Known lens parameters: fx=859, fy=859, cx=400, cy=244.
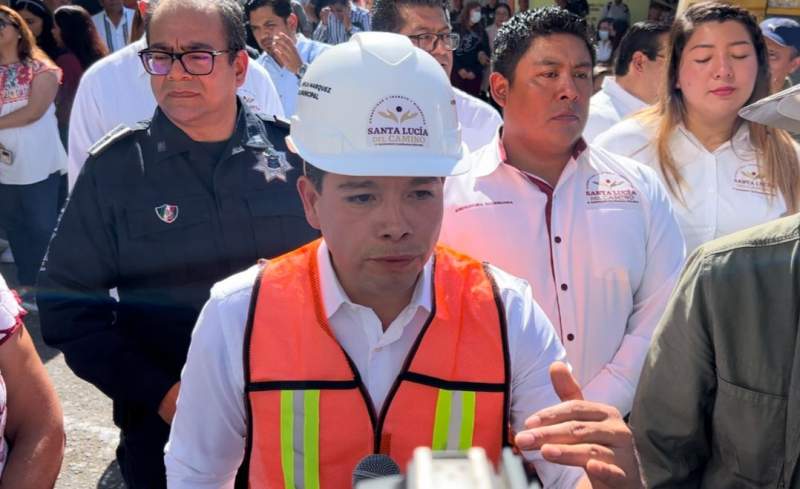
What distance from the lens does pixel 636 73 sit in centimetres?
512

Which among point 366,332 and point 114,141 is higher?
point 114,141

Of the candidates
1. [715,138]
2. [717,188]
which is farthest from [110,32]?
[717,188]

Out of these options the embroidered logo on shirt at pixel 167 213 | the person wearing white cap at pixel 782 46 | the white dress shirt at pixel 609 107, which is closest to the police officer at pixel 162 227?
the embroidered logo on shirt at pixel 167 213

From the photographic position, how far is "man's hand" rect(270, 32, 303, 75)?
553 centimetres

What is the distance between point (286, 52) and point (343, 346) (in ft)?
13.2

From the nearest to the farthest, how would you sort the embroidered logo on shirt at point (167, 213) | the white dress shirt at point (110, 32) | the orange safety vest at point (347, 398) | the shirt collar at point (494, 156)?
the orange safety vest at point (347, 398) < the embroidered logo on shirt at point (167, 213) < the shirt collar at point (494, 156) < the white dress shirt at point (110, 32)

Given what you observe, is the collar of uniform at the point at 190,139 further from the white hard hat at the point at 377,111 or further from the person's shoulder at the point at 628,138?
the person's shoulder at the point at 628,138

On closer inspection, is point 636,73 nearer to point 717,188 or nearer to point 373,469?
point 717,188

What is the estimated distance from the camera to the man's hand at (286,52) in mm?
5527

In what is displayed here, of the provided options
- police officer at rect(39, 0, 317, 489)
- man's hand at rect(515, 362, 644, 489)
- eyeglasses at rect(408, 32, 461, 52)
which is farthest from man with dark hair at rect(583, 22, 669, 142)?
man's hand at rect(515, 362, 644, 489)

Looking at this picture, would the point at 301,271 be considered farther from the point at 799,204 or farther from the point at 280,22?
the point at 280,22

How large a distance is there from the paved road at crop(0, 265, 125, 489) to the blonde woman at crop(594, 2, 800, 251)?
2.95m

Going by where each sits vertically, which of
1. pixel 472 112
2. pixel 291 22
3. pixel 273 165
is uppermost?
pixel 291 22

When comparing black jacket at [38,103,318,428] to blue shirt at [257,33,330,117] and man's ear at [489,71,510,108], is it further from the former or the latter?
blue shirt at [257,33,330,117]
